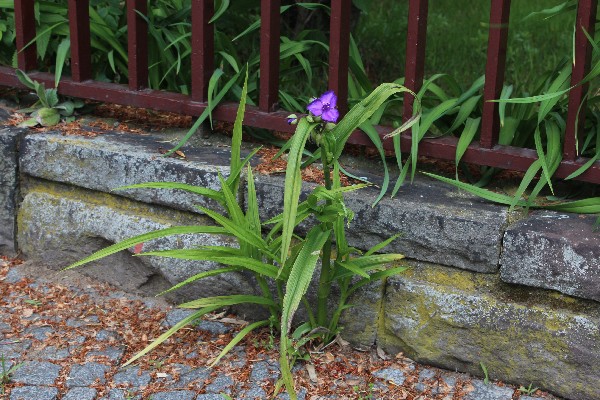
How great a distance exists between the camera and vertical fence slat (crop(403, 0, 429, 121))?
105 inches

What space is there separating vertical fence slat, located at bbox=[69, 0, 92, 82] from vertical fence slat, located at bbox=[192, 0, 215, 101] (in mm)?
428

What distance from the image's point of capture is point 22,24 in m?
3.26

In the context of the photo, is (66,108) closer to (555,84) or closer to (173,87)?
(173,87)

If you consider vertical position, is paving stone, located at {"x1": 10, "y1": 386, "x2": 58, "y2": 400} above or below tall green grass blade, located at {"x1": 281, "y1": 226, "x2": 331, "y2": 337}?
below

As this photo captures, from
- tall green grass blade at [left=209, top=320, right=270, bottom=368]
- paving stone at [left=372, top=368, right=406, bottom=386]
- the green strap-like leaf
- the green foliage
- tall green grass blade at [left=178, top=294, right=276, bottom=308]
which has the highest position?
the green foliage

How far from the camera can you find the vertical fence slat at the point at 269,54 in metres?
2.86

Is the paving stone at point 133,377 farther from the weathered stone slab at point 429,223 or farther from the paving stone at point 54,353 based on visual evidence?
the weathered stone slab at point 429,223

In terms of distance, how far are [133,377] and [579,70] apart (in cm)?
142

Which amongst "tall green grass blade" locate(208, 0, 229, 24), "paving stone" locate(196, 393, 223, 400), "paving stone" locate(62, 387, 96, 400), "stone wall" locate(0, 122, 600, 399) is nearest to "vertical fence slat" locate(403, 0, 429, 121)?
"stone wall" locate(0, 122, 600, 399)

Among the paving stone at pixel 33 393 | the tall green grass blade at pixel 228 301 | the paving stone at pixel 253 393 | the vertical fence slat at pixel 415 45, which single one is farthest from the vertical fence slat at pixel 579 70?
the paving stone at pixel 33 393

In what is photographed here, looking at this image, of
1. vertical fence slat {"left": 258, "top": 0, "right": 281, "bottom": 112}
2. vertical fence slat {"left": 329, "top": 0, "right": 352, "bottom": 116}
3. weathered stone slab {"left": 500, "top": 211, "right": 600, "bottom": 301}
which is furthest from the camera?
vertical fence slat {"left": 258, "top": 0, "right": 281, "bottom": 112}

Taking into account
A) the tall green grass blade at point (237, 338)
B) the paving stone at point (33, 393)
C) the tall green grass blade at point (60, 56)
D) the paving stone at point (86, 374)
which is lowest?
the paving stone at point (33, 393)

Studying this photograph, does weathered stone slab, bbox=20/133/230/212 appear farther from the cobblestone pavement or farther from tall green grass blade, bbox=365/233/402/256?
tall green grass blade, bbox=365/233/402/256

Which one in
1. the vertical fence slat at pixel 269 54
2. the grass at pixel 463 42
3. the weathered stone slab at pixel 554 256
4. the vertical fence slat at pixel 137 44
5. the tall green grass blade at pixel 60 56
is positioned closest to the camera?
the weathered stone slab at pixel 554 256
